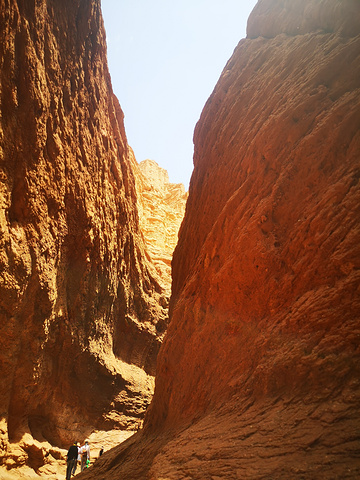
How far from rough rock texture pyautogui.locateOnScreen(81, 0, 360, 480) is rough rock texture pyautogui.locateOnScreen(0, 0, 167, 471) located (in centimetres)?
375

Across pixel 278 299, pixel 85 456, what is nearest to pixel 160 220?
pixel 85 456

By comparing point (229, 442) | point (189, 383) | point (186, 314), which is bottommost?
point (229, 442)

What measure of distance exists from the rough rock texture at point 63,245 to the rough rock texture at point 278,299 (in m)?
3.75

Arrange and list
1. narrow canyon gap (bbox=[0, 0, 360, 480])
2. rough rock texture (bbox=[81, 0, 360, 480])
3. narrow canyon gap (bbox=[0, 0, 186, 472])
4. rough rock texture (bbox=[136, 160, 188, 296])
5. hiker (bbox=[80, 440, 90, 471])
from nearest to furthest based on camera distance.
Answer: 1. rough rock texture (bbox=[81, 0, 360, 480])
2. narrow canyon gap (bbox=[0, 0, 360, 480])
3. narrow canyon gap (bbox=[0, 0, 186, 472])
4. hiker (bbox=[80, 440, 90, 471])
5. rough rock texture (bbox=[136, 160, 188, 296])

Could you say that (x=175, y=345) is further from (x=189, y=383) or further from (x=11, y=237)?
(x=11, y=237)

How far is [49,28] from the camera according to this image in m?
9.59

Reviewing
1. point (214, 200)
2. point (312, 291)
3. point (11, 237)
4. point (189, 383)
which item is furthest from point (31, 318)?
point (312, 291)

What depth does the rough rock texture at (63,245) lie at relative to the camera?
8.12 metres

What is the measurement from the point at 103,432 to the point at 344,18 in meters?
13.2

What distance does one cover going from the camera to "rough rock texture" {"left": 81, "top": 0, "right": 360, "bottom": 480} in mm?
3438

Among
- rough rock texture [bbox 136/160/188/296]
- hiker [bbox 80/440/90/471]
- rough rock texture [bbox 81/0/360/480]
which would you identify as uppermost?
rough rock texture [bbox 136/160/188/296]

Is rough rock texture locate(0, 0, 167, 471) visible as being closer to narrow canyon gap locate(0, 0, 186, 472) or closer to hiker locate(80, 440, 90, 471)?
narrow canyon gap locate(0, 0, 186, 472)

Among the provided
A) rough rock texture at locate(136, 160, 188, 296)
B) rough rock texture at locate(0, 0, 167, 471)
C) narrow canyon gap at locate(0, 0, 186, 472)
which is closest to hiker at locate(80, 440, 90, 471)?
narrow canyon gap at locate(0, 0, 186, 472)

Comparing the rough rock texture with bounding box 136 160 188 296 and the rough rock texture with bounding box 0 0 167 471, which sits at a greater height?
the rough rock texture with bounding box 136 160 188 296
